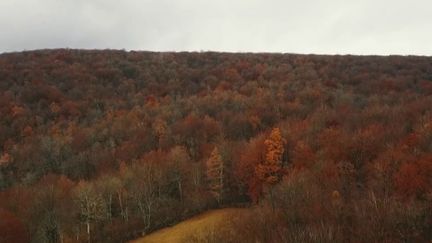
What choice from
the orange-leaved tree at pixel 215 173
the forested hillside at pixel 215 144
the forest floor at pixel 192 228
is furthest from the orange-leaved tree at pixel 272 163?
the forest floor at pixel 192 228

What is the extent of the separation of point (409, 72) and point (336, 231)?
116 m

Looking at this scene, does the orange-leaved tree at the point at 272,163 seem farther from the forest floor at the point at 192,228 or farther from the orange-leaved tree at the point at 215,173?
the forest floor at the point at 192,228

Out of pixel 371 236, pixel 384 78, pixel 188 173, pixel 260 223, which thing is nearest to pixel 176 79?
pixel 384 78

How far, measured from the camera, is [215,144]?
95125 mm

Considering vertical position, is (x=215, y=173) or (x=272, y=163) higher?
(x=272, y=163)

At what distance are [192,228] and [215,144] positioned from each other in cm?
3383

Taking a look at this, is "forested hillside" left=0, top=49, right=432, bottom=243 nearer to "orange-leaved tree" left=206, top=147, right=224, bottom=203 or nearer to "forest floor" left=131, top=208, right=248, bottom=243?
"orange-leaved tree" left=206, top=147, right=224, bottom=203

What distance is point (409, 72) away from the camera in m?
140

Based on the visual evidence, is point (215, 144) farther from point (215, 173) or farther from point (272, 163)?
point (272, 163)

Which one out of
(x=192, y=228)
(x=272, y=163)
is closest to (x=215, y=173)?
(x=272, y=163)

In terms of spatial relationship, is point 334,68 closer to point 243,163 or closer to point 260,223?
point 243,163

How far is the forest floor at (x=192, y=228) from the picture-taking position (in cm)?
5850

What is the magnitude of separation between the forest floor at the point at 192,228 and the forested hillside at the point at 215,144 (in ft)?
7.80

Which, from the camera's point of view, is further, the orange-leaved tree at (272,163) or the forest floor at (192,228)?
the orange-leaved tree at (272,163)
